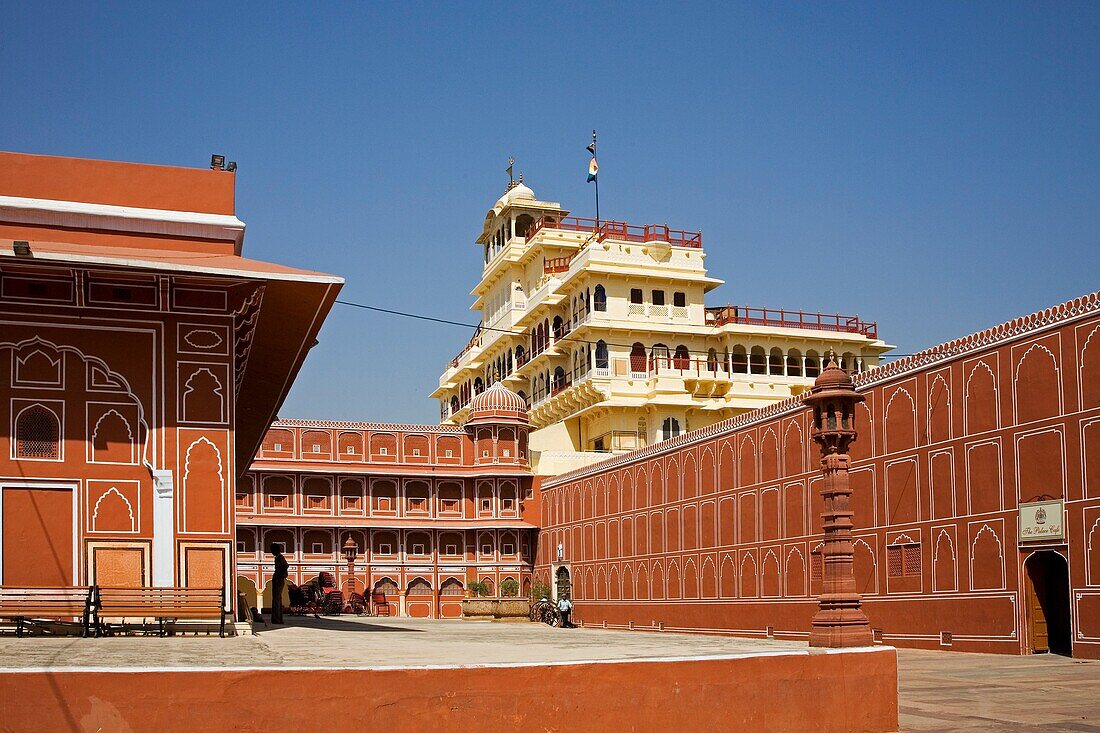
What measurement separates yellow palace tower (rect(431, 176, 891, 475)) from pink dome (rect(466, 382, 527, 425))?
2181mm

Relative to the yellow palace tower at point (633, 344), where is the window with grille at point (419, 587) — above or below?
below

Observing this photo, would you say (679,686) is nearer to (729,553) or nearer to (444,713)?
(444,713)

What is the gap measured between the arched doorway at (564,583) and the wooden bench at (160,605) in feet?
102

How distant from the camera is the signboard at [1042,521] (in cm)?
2316

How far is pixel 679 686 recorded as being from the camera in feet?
41.1

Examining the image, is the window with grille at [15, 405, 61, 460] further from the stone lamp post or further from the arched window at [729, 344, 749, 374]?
the arched window at [729, 344, 749, 374]

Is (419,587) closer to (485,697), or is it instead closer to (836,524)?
(836,524)

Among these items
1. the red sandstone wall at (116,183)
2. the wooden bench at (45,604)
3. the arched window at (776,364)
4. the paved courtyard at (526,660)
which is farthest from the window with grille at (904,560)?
the arched window at (776,364)

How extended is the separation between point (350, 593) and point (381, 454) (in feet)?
22.4

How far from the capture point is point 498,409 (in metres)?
53.7

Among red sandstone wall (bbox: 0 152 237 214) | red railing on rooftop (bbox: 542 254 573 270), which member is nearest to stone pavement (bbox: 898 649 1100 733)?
red sandstone wall (bbox: 0 152 237 214)

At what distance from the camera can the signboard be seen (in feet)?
76.0

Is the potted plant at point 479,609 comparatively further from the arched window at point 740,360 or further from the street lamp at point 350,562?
the arched window at point 740,360

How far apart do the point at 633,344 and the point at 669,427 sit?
421cm
